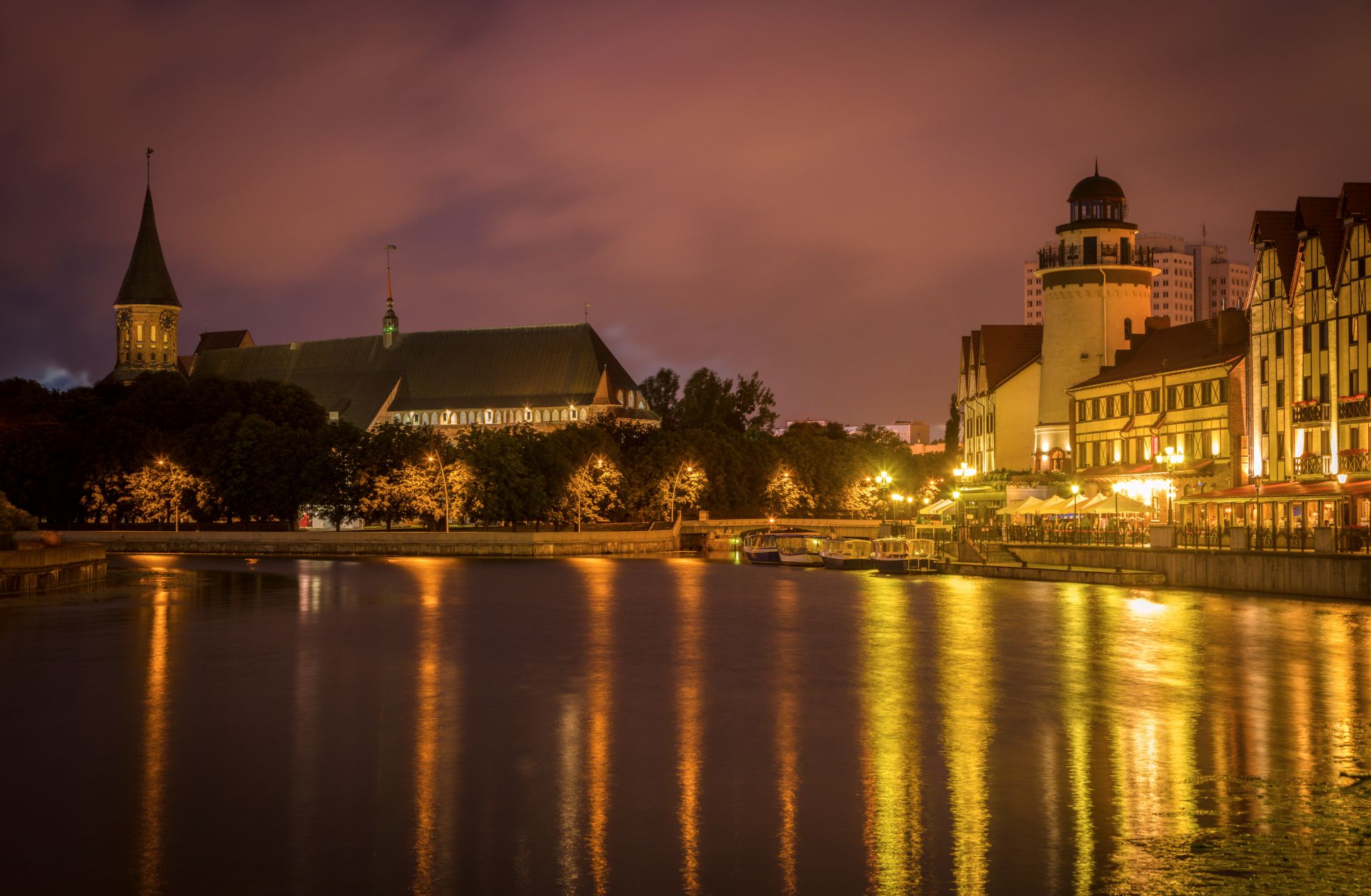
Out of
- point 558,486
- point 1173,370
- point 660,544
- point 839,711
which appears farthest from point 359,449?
point 839,711

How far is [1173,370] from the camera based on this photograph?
84.9 metres

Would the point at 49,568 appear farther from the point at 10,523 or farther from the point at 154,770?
the point at 154,770

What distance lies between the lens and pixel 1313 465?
67250 millimetres

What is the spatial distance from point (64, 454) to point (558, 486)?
47.0 m

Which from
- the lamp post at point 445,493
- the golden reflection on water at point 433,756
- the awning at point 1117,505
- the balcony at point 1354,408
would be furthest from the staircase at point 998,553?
the lamp post at point 445,493

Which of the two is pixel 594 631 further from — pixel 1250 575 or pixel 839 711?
pixel 1250 575

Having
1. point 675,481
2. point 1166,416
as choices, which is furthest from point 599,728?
point 675,481

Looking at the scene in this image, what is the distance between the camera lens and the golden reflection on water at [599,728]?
59.6 feet

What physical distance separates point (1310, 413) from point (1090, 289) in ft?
115

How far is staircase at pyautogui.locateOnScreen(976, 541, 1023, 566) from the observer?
8044 cm

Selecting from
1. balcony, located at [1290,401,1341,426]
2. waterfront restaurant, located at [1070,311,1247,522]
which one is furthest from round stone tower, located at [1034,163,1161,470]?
balcony, located at [1290,401,1341,426]

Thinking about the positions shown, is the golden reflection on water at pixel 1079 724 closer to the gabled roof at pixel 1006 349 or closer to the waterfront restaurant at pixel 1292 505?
the waterfront restaurant at pixel 1292 505

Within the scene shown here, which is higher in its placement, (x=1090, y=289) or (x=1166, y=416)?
(x=1090, y=289)

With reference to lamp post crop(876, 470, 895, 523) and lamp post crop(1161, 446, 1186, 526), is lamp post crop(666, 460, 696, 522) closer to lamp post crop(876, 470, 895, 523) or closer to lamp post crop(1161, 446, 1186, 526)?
lamp post crop(876, 470, 895, 523)
